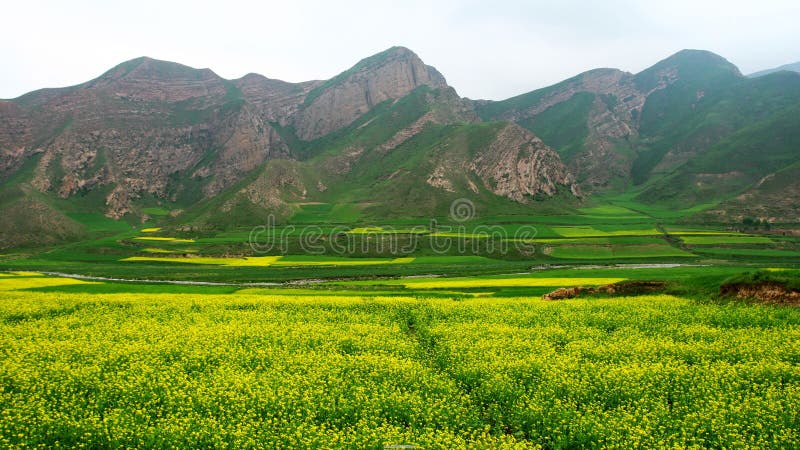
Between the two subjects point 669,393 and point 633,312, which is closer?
point 669,393

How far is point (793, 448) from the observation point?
1725cm

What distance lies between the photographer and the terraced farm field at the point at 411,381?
19500 millimetres

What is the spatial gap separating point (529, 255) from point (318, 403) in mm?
113580

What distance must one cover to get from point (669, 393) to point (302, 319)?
Answer: 30140 mm

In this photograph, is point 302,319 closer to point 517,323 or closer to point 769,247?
point 517,323

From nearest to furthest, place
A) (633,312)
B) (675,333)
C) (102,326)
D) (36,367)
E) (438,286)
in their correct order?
(36,367) < (675,333) < (102,326) < (633,312) < (438,286)

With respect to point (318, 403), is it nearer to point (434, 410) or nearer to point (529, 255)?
point (434, 410)

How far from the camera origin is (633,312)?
41688 mm

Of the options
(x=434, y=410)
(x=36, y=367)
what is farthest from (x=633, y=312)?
(x=36, y=367)

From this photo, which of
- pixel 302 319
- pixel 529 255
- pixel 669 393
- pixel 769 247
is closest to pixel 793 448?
pixel 669 393

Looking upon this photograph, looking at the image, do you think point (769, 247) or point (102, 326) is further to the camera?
→ point (769, 247)

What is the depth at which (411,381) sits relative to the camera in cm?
2531

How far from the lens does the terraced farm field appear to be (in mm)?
19500

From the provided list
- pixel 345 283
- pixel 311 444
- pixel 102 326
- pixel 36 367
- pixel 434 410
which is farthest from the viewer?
pixel 345 283
